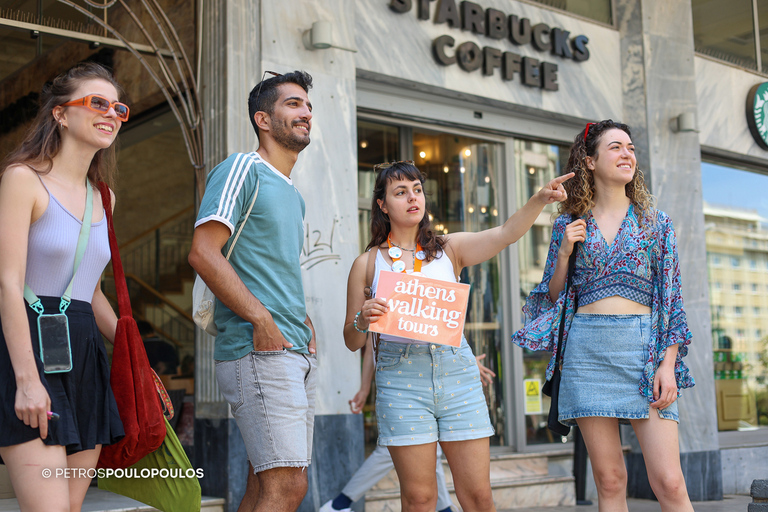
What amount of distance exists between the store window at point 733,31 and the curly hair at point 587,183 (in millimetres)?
5754

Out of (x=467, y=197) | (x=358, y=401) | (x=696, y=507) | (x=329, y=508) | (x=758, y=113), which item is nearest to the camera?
(x=329, y=508)

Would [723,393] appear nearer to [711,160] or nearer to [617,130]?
[711,160]

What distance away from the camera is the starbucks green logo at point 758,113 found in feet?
29.6

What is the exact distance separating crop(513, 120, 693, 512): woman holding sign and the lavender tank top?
2.04 meters

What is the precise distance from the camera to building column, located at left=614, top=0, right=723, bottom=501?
757 centimetres

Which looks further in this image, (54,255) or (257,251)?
(257,251)

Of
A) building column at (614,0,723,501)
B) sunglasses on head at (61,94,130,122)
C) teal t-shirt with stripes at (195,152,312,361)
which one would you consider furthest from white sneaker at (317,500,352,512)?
building column at (614,0,723,501)

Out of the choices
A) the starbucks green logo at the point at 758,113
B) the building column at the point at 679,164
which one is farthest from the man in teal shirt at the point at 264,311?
the starbucks green logo at the point at 758,113

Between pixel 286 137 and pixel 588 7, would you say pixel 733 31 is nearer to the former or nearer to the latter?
pixel 588 7

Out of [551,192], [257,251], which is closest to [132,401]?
[257,251]

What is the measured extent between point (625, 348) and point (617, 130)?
1.06 meters

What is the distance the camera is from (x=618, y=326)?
3422 mm

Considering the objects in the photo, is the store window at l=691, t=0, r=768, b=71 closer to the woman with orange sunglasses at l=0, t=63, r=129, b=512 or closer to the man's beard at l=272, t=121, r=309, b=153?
the man's beard at l=272, t=121, r=309, b=153

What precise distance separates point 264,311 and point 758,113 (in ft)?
26.8
